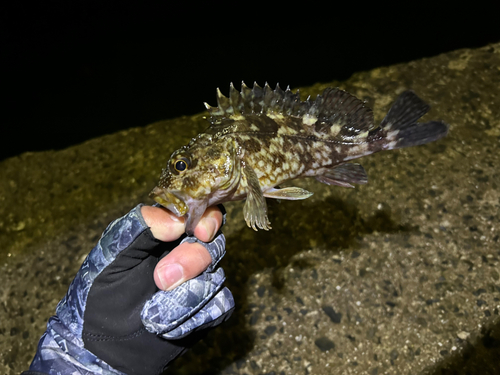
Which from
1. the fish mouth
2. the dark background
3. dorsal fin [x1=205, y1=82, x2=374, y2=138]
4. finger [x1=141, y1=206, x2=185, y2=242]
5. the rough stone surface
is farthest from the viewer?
the dark background

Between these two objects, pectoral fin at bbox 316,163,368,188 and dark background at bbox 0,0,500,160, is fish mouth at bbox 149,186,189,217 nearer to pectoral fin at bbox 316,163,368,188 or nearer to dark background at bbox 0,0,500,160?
pectoral fin at bbox 316,163,368,188

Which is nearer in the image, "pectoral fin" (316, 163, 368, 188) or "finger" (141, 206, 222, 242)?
"finger" (141, 206, 222, 242)

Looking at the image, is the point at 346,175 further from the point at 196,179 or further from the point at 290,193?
the point at 196,179

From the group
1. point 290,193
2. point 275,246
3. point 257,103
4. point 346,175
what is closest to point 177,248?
point 290,193

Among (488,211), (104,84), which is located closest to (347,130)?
(488,211)

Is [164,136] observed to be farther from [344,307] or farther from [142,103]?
[344,307]

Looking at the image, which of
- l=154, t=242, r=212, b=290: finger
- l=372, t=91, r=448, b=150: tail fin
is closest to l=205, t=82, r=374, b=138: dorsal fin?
l=372, t=91, r=448, b=150: tail fin

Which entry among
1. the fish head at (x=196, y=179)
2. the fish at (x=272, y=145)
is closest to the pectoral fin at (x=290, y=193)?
the fish at (x=272, y=145)
